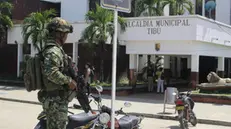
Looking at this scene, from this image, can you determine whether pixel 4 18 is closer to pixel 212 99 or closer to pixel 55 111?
pixel 212 99

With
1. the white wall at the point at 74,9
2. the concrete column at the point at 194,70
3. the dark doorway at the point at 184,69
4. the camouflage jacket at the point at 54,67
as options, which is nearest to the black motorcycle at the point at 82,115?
the camouflage jacket at the point at 54,67

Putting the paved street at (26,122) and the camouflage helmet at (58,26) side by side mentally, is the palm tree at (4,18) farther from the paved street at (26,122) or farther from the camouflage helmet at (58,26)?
the camouflage helmet at (58,26)

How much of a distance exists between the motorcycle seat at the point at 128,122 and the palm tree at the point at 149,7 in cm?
1644

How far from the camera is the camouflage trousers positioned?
4.48 m

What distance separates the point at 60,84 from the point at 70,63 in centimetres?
40

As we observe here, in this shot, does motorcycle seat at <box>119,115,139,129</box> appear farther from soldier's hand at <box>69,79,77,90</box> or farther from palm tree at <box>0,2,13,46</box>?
palm tree at <box>0,2,13,46</box>

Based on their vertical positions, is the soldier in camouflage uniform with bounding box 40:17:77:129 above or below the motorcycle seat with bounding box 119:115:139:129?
above

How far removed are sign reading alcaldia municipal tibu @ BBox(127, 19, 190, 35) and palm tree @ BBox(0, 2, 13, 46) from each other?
35.0 feet

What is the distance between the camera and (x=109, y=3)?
Answer: 4.92 m

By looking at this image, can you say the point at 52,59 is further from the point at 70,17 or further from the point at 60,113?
the point at 70,17

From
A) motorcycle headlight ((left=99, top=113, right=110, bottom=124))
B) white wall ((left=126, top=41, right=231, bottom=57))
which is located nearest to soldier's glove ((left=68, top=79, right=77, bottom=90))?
motorcycle headlight ((left=99, top=113, right=110, bottom=124))

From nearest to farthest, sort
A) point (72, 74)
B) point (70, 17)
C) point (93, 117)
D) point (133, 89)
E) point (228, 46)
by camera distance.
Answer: point (72, 74)
point (93, 117)
point (133, 89)
point (228, 46)
point (70, 17)

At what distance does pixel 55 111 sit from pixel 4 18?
21973 millimetres

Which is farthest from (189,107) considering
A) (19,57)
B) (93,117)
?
(19,57)
